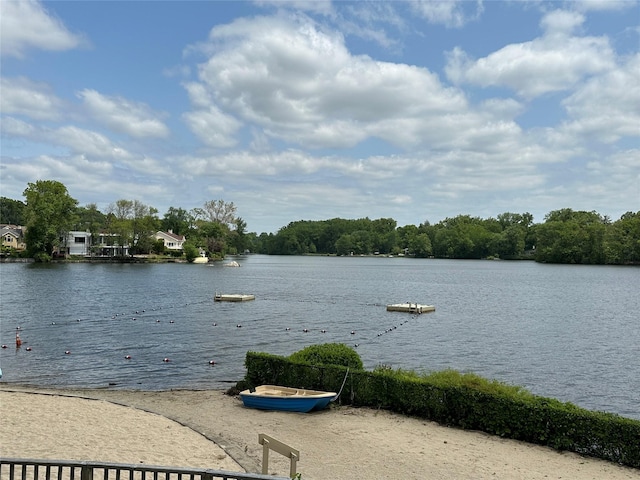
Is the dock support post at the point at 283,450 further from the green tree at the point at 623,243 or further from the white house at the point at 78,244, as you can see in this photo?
the green tree at the point at 623,243

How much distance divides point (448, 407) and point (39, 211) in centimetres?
12331

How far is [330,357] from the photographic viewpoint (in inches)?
746

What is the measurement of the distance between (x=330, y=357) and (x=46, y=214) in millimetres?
117937

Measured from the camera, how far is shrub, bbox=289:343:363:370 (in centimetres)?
1891

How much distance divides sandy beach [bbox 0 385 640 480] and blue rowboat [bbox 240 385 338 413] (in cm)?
25

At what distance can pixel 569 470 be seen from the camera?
12820 millimetres

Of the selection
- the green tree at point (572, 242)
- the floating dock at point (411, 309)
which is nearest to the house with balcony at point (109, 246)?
the floating dock at point (411, 309)

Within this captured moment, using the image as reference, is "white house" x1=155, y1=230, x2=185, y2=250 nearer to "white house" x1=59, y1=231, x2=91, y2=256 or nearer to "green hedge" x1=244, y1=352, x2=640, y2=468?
"white house" x1=59, y1=231, x2=91, y2=256

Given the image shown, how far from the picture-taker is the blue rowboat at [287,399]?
17234mm

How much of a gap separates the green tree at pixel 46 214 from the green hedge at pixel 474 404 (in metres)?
117

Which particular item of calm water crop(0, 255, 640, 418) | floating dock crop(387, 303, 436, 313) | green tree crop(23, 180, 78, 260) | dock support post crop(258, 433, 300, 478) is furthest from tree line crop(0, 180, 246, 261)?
A: dock support post crop(258, 433, 300, 478)

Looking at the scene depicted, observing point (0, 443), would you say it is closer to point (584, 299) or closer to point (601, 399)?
point (601, 399)

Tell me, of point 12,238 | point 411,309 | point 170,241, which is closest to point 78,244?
point 12,238

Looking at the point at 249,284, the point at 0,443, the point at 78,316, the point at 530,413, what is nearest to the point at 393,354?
the point at 530,413
